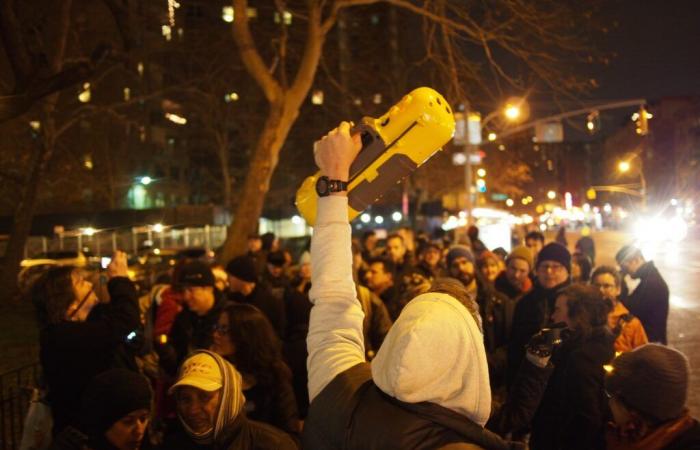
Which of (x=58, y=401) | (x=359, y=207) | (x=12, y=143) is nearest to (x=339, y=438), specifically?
(x=359, y=207)

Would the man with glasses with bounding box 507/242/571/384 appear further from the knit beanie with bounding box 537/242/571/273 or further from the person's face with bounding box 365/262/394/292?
the person's face with bounding box 365/262/394/292

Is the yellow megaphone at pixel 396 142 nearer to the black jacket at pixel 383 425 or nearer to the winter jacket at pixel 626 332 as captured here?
the black jacket at pixel 383 425

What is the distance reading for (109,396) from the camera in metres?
3.20

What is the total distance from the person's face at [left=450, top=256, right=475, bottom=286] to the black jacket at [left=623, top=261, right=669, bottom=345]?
1.80 meters

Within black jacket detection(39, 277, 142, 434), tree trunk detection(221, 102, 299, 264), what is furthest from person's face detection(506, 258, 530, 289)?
tree trunk detection(221, 102, 299, 264)

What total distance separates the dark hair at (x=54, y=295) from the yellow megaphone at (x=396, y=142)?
8.56 feet

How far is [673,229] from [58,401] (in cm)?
1837

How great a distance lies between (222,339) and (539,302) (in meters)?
2.85

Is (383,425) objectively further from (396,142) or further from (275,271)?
(275,271)

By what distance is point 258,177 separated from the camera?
1420cm

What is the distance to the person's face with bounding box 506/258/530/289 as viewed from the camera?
7.56m

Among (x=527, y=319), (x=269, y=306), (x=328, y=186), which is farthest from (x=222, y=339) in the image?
(x=527, y=319)

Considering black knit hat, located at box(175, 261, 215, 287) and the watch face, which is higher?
the watch face

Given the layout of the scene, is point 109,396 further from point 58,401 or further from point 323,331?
point 323,331
